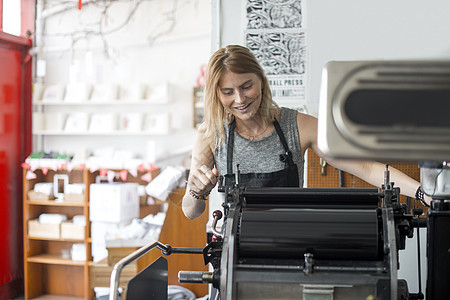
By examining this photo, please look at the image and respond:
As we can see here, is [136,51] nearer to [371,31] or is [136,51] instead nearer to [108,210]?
[108,210]

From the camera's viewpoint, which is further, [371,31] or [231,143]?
[371,31]

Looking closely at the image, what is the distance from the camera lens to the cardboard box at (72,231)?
A: 4594mm

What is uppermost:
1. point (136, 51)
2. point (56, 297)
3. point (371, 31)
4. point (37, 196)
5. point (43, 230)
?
point (136, 51)

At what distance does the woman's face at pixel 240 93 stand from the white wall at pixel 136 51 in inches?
125

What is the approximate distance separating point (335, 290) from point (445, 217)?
302 millimetres

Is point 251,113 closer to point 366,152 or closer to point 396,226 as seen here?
point 396,226

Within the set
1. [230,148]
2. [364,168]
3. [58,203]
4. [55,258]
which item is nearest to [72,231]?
[58,203]

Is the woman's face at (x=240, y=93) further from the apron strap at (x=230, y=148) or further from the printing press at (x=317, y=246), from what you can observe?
the printing press at (x=317, y=246)

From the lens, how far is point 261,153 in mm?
1812

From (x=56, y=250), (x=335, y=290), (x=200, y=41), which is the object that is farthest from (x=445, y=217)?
(x=56, y=250)

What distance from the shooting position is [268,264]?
101 cm

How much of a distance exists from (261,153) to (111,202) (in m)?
2.91

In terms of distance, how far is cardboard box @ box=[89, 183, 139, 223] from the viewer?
4.40 meters

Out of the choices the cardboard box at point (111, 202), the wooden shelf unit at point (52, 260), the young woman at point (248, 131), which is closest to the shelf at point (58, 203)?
the wooden shelf unit at point (52, 260)
